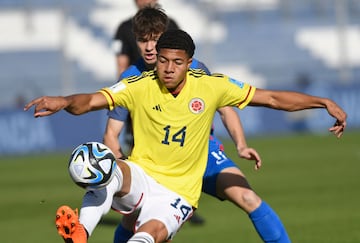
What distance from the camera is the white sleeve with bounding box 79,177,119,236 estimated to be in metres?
6.65

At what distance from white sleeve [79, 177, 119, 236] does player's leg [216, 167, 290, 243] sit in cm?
142

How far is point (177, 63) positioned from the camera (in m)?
7.04

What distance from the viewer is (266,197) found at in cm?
1393

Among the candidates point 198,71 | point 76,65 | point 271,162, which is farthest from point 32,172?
point 76,65

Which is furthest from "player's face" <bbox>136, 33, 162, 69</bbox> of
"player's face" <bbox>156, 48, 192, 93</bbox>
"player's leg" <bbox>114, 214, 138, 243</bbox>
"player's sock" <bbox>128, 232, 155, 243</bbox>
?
"player's sock" <bbox>128, 232, 155, 243</bbox>

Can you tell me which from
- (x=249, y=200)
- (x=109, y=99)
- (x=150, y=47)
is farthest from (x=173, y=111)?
(x=249, y=200)

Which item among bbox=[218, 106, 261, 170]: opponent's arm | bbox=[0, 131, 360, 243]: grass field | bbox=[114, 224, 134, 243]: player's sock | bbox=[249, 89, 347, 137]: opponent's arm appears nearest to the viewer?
bbox=[249, 89, 347, 137]: opponent's arm

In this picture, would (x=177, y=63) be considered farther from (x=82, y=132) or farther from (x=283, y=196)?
(x=82, y=132)

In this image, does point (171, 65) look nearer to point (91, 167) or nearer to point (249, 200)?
point (91, 167)

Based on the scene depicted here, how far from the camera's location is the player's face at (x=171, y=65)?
276 inches

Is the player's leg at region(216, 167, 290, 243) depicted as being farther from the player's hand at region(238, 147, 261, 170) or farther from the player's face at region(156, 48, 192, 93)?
the player's face at region(156, 48, 192, 93)

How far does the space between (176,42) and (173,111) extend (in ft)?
Answer: 1.77

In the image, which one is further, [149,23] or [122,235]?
[122,235]

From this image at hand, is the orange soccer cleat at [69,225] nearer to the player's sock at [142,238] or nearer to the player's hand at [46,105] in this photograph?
the player's sock at [142,238]
